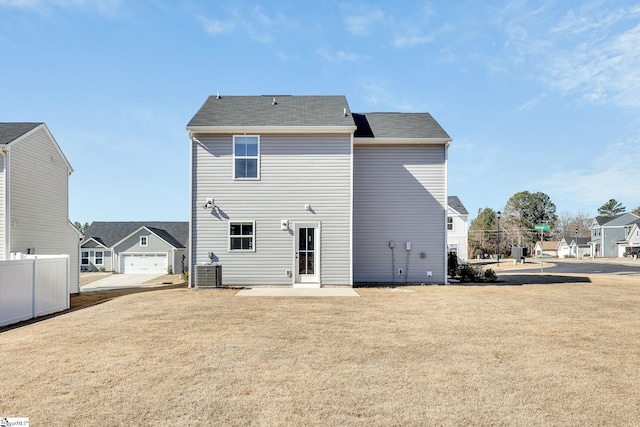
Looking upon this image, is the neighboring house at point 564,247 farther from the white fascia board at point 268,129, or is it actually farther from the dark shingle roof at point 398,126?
the white fascia board at point 268,129

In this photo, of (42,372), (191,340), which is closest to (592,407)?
(191,340)

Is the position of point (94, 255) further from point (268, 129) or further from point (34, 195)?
point (268, 129)

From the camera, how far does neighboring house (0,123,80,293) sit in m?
14.0

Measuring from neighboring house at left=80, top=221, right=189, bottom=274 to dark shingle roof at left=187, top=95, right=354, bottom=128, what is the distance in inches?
1025

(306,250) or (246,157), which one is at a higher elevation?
(246,157)

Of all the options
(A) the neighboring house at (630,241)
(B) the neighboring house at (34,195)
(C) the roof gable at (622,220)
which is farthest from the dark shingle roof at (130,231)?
(C) the roof gable at (622,220)

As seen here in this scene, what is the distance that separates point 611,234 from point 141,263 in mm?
65938

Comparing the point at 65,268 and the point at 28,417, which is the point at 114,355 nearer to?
the point at 28,417

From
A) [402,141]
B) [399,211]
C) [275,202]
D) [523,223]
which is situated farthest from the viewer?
[523,223]

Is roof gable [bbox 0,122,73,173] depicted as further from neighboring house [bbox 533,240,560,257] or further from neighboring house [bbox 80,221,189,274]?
neighboring house [bbox 533,240,560,257]

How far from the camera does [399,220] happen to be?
1516 centimetres

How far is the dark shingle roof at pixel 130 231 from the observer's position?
41047 mm

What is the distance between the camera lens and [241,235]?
13812 mm

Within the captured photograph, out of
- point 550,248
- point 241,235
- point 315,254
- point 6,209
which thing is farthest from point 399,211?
point 550,248
